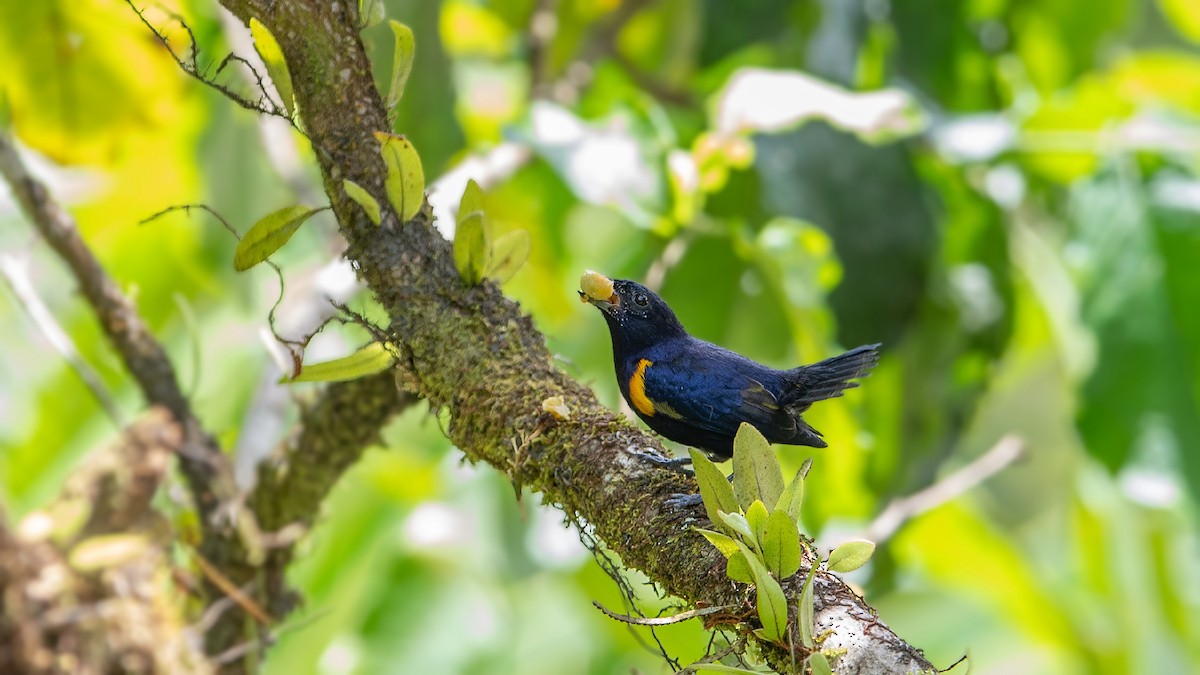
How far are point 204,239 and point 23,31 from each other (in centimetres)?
69

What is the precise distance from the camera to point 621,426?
4.82ft

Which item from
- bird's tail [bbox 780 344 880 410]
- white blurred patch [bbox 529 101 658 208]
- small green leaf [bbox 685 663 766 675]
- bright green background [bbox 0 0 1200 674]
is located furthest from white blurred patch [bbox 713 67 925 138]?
small green leaf [bbox 685 663 766 675]

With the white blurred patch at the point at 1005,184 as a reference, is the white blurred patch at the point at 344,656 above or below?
below

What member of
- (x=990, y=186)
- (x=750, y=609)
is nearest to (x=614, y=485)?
(x=750, y=609)

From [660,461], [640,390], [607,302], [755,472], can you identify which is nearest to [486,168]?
[607,302]

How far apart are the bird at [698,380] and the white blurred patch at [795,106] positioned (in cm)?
69

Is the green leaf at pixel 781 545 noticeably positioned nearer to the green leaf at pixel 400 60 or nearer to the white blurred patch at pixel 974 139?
the green leaf at pixel 400 60

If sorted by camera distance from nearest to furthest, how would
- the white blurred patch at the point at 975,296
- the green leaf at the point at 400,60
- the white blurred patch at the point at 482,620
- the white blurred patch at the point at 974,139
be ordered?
1. the green leaf at the point at 400,60
2. the white blurred patch at the point at 974,139
3. the white blurred patch at the point at 975,296
4. the white blurred patch at the point at 482,620

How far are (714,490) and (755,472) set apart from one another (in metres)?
0.07

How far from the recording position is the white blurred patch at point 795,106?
2424 mm

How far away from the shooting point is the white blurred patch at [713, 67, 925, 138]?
2424 mm

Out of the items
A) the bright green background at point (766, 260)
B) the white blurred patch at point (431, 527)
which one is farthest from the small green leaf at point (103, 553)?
the white blurred patch at point (431, 527)

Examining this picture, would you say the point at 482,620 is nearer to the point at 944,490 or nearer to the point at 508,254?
the point at 944,490

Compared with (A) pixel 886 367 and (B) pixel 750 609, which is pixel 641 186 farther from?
(B) pixel 750 609
